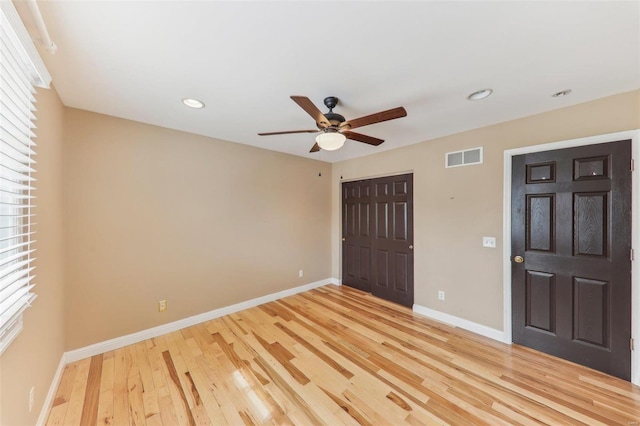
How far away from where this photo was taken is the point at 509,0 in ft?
3.78

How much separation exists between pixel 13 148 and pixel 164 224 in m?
1.65

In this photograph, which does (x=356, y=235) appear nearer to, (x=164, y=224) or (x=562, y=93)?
(x=164, y=224)

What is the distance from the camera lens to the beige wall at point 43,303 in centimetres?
126

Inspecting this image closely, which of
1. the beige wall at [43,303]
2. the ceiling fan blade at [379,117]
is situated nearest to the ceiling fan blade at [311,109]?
the ceiling fan blade at [379,117]

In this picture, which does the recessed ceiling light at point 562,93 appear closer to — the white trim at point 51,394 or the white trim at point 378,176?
the white trim at point 378,176

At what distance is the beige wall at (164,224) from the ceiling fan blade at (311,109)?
74.9 inches

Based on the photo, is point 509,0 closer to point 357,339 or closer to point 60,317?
point 357,339

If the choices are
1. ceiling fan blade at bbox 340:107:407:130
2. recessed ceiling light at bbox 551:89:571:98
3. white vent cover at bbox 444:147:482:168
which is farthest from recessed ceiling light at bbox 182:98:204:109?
recessed ceiling light at bbox 551:89:571:98

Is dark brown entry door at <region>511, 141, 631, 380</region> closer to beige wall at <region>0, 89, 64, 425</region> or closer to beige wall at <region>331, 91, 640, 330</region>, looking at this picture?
beige wall at <region>331, 91, 640, 330</region>

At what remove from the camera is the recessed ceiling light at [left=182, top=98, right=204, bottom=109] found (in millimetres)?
2172

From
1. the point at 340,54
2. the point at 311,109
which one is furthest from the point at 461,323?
the point at 340,54

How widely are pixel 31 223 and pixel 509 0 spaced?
306 cm

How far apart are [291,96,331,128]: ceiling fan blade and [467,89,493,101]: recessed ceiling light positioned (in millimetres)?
1299

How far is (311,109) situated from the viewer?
5.74 feet
